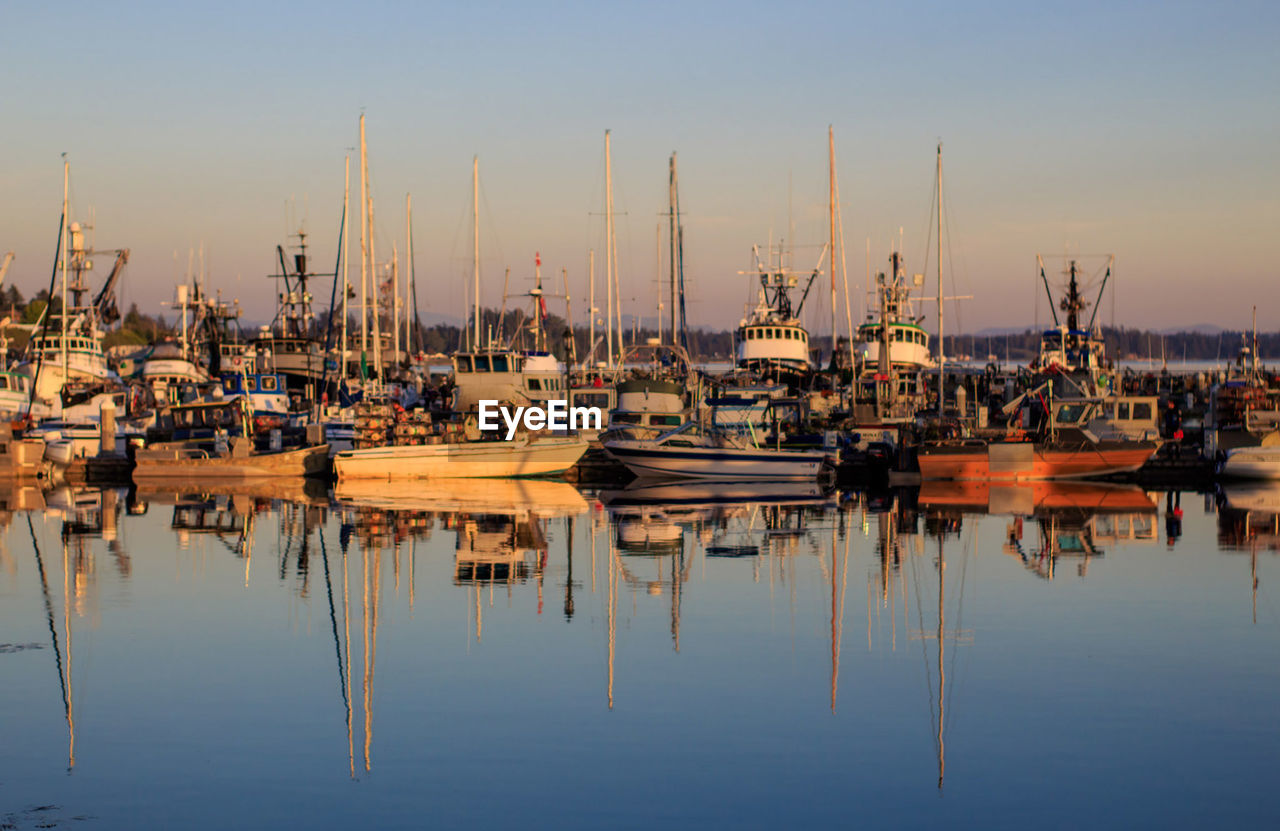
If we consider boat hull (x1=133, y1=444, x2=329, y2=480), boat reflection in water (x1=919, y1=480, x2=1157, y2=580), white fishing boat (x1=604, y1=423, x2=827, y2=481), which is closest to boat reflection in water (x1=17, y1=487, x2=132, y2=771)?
boat hull (x1=133, y1=444, x2=329, y2=480)

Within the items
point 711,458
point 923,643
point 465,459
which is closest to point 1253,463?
point 711,458

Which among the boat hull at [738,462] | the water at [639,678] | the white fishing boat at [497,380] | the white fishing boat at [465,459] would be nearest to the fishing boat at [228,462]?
the white fishing boat at [465,459]

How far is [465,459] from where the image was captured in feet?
177

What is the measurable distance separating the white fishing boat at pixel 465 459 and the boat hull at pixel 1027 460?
13.6 m

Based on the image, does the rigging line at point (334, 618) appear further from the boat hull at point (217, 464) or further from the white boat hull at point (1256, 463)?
the white boat hull at point (1256, 463)

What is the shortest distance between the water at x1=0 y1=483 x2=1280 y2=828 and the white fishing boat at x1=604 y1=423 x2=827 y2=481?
1578 cm

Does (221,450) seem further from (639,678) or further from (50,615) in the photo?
(639,678)

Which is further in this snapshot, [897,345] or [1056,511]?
[897,345]

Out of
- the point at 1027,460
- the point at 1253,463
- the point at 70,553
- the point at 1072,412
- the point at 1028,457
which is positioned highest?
the point at 1072,412

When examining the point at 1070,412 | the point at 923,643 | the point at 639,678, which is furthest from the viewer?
the point at 1070,412

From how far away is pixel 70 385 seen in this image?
7200 centimetres

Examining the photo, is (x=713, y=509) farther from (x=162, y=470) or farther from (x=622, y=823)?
(x=622, y=823)

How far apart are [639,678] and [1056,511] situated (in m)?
25.7

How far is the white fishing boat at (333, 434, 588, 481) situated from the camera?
174 ft
